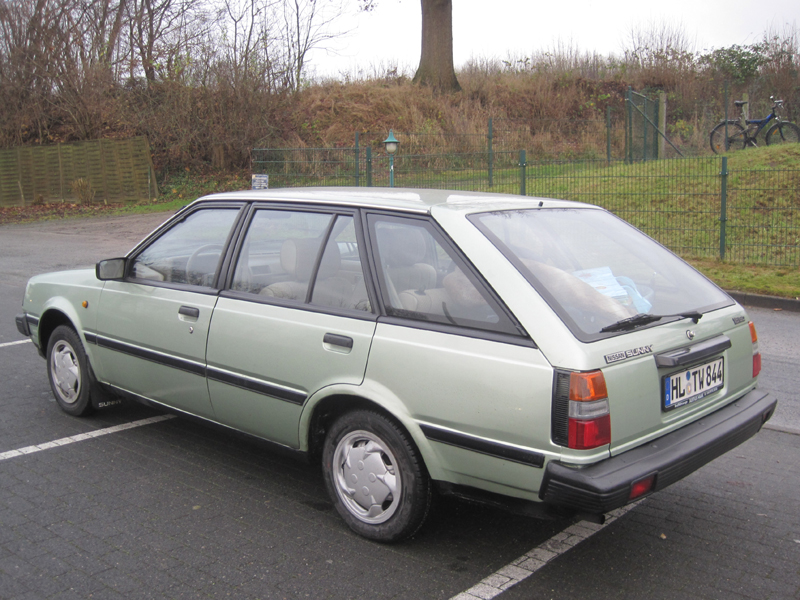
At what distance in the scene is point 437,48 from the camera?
2877 cm

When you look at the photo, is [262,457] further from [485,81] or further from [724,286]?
[485,81]

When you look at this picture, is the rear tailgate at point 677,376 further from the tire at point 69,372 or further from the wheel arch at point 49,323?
the wheel arch at point 49,323

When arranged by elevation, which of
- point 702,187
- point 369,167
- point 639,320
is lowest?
point 639,320

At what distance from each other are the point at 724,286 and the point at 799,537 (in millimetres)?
7378

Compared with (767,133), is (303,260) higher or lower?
lower

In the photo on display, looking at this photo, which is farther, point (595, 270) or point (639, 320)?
point (595, 270)

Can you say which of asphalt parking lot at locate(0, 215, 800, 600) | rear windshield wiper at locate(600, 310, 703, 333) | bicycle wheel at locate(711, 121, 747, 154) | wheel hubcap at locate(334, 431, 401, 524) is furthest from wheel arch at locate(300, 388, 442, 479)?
bicycle wheel at locate(711, 121, 747, 154)

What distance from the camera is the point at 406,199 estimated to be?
11.8 ft

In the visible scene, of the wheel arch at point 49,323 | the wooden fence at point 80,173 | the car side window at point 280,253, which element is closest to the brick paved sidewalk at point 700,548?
the car side window at point 280,253

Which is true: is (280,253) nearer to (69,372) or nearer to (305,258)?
(305,258)

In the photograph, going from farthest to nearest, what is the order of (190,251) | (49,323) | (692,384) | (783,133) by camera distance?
(783,133) < (49,323) < (190,251) < (692,384)

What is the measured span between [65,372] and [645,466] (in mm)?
4071

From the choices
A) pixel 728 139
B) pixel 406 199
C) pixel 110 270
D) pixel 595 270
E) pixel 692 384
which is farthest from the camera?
pixel 728 139

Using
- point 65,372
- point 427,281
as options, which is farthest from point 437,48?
point 427,281
